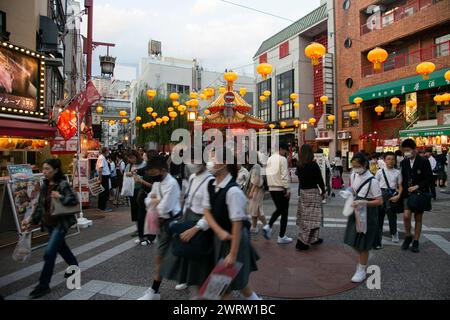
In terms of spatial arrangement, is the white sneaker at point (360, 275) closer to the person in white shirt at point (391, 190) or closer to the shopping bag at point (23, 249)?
the person in white shirt at point (391, 190)

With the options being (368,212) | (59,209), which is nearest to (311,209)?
(368,212)

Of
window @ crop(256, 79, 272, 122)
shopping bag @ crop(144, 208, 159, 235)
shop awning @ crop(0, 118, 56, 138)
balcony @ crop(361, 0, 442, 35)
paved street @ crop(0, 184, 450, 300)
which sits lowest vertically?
paved street @ crop(0, 184, 450, 300)

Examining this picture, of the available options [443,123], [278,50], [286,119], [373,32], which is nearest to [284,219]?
[443,123]

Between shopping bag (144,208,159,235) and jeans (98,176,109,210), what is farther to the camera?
jeans (98,176,109,210)

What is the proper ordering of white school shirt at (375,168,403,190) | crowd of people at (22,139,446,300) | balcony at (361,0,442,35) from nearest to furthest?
1. crowd of people at (22,139,446,300)
2. white school shirt at (375,168,403,190)
3. balcony at (361,0,442,35)

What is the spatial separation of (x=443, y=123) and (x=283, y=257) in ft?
58.8

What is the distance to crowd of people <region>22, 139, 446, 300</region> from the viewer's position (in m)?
2.71

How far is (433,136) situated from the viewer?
57.7ft

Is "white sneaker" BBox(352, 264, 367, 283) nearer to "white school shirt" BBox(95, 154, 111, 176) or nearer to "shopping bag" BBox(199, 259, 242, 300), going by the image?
"shopping bag" BBox(199, 259, 242, 300)

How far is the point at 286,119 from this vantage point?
31656 mm

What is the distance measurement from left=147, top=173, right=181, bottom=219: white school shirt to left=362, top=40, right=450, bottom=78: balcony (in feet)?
69.3

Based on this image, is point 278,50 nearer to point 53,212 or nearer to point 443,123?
point 443,123

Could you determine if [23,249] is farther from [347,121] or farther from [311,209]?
[347,121]

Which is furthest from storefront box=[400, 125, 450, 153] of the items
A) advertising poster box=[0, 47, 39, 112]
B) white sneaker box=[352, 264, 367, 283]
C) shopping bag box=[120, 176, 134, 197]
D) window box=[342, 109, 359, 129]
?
advertising poster box=[0, 47, 39, 112]
